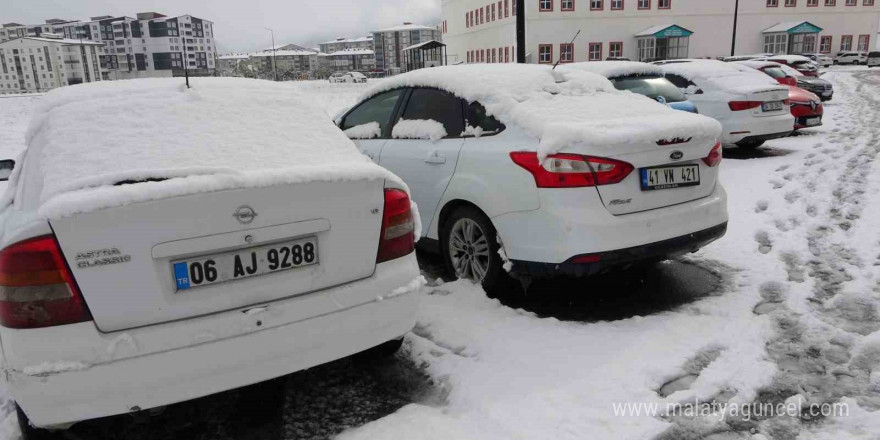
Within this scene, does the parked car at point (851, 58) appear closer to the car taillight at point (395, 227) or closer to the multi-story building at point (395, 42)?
Answer: the car taillight at point (395, 227)

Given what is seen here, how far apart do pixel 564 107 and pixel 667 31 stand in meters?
51.4

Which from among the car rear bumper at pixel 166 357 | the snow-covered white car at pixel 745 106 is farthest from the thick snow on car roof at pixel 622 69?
the car rear bumper at pixel 166 357

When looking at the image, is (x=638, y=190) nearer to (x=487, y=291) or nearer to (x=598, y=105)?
(x=598, y=105)

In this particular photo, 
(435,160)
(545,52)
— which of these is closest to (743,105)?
(435,160)

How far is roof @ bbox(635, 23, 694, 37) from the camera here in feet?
164

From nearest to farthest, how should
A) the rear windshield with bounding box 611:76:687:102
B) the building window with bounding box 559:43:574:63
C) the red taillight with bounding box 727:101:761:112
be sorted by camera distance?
the rear windshield with bounding box 611:76:687:102 → the red taillight with bounding box 727:101:761:112 → the building window with bounding box 559:43:574:63

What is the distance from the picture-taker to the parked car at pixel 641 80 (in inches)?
317

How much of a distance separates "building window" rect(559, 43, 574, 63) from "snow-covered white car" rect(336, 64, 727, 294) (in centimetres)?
4815

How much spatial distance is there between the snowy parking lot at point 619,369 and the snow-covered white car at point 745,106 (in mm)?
5179

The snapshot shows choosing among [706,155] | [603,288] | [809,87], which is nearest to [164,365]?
[603,288]

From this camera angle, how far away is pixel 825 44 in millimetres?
54969

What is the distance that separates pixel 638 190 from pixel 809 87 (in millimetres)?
18523

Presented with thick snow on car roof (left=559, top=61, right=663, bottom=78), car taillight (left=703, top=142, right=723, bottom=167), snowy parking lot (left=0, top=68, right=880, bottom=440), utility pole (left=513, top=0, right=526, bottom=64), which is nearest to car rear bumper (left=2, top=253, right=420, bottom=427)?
snowy parking lot (left=0, top=68, right=880, bottom=440)

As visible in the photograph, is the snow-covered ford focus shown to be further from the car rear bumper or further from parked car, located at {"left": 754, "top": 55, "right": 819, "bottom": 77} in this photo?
parked car, located at {"left": 754, "top": 55, "right": 819, "bottom": 77}
